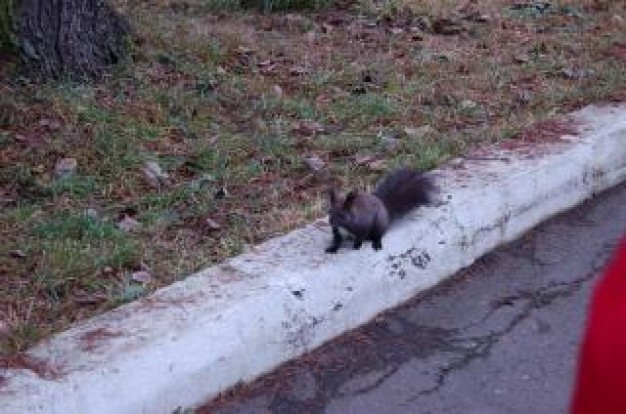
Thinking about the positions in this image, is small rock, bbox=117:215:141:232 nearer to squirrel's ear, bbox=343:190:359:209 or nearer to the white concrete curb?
the white concrete curb

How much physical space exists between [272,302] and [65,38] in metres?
2.87

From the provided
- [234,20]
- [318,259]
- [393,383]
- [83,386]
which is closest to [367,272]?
[318,259]

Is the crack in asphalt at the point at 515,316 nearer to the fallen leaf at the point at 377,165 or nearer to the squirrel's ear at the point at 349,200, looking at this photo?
the squirrel's ear at the point at 349,200

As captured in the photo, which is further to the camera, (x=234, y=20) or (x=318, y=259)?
(x=234, y=20)

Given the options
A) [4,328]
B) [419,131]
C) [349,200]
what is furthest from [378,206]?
[419,131]

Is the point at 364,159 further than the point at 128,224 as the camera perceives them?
Yes

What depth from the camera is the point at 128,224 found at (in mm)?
4363

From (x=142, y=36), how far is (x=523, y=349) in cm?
358

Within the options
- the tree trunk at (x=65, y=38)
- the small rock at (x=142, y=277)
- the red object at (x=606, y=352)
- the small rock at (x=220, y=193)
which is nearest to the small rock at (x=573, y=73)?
the tree trunk at (x=65, y=38)

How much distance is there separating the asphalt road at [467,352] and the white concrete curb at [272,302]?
0.07 metres

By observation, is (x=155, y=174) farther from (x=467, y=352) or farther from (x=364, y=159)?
(x=467, y=352)

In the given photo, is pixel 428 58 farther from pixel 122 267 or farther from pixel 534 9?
pixel 122 267

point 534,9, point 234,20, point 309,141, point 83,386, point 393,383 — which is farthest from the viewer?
point 534,9

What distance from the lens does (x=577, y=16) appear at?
7996 millimetres
